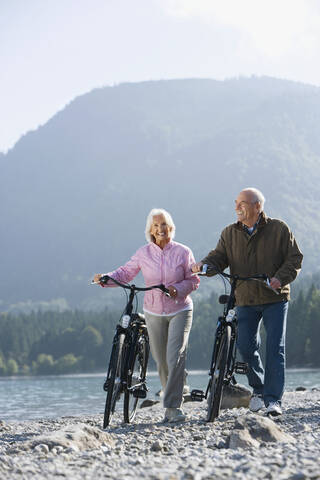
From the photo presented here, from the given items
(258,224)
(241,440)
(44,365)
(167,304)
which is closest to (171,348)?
(167,304)

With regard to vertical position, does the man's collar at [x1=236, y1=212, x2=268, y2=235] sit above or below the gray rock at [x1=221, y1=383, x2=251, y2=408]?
above

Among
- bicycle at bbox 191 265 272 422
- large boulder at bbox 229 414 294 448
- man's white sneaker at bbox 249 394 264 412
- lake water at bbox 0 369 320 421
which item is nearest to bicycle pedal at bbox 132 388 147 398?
bicycle at bbox 191 265 272 422

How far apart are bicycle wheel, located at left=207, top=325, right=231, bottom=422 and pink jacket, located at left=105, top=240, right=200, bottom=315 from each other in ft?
3.26

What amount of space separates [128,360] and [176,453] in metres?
2.64

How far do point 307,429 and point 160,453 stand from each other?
209 cm

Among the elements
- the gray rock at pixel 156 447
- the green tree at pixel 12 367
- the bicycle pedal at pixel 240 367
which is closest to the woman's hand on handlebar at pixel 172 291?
the bicycle pedal at pixel 240 367

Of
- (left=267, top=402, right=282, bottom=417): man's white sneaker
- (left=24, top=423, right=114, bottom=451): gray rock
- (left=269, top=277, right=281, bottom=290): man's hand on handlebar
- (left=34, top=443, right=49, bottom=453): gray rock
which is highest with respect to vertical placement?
(left=269, top=277, right=281, bottom=290): man's hand on handlebar

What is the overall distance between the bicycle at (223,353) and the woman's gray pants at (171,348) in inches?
18.5

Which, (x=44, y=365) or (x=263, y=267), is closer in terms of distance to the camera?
(x=263, y=267)

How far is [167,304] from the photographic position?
955cm

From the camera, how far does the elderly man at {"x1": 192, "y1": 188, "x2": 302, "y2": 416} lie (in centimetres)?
926

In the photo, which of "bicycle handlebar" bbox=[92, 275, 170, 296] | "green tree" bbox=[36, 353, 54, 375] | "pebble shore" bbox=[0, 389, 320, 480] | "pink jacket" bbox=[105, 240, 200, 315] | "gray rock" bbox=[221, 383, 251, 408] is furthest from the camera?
"green tree" bbox=[36, 353, 54, 375]

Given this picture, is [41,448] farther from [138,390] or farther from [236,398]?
[236,398]

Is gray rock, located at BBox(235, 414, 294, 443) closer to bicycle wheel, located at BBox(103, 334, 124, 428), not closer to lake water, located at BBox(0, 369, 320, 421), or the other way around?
bicycle wheel, located at BBox(103, 334, 124, 428)
